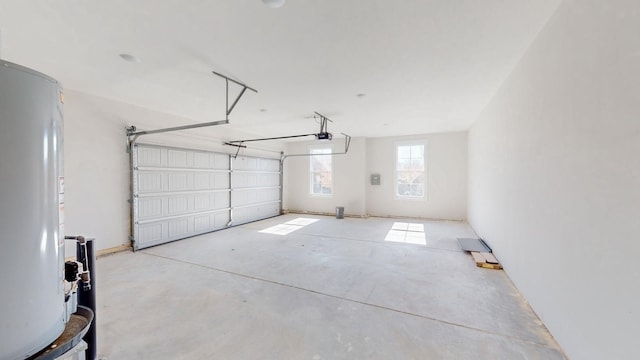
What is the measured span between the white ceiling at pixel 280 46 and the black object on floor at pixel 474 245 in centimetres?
256

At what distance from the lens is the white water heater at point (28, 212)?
36.9 inches

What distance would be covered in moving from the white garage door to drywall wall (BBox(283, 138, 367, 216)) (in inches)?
64.3

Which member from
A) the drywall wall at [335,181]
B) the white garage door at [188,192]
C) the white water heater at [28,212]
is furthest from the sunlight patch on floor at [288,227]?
the white water heater at [28,212]

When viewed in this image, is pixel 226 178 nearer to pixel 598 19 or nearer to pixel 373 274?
pixel 373 274

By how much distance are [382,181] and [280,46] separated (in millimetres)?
6350

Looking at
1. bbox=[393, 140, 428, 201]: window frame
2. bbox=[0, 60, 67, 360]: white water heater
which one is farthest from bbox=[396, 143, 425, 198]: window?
bbox=[0, 60, 67, 360]: white water heater

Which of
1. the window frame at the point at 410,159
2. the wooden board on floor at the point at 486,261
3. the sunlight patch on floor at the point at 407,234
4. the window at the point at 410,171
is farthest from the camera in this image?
the window at the point at 410,171

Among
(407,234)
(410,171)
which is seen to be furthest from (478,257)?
(410,171)

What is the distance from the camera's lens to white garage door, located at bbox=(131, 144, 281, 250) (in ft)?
15.4

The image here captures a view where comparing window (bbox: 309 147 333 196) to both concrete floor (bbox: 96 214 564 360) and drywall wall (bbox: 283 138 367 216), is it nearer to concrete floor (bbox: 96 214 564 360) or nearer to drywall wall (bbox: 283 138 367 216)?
drywall wall (bbox: 283 138 367 216)

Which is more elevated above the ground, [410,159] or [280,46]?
[280,46]

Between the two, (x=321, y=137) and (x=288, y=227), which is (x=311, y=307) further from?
(x=288, y=227)

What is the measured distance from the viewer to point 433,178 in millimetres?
7586

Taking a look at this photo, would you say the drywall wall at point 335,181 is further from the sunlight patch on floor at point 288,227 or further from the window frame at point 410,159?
the sunlight patch on floor at point 288,227
